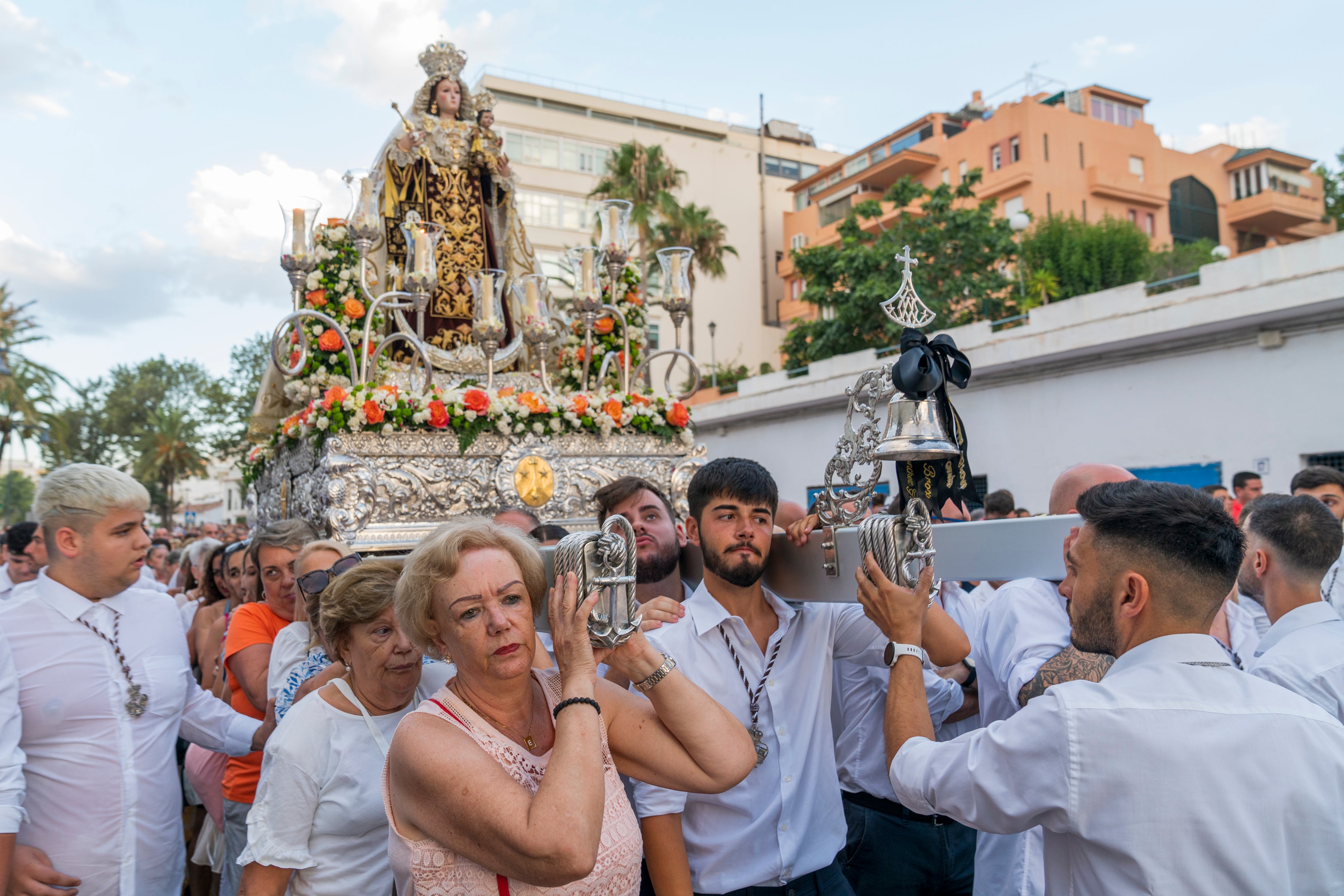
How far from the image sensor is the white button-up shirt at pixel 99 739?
9.00 ft

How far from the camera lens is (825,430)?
61.2ft

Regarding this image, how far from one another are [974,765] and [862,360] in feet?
53.9

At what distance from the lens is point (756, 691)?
2.62m

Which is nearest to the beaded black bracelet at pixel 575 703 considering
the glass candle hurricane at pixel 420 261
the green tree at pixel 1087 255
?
the glass candle hurricane at pixel 420 261

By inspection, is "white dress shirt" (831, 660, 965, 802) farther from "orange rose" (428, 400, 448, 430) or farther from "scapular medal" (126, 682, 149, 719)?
"orange rose" (428, 400, 448, 430)

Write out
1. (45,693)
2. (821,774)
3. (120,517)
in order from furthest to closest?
(120,517) < (45,693) < (821,774)

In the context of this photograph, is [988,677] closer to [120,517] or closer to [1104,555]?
[1104,555]

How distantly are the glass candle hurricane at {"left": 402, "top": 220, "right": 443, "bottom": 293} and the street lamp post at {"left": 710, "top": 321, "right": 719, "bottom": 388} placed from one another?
2141 centimetres

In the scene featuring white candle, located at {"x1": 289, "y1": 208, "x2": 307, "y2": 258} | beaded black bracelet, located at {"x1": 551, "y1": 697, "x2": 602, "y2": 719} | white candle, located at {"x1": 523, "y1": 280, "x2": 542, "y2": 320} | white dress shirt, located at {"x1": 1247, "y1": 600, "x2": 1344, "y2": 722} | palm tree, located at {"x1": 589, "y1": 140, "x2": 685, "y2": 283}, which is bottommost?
white dress shirt, located at {"x1": 1247, "y1": 600, "x2": 1344, "y2": 722}

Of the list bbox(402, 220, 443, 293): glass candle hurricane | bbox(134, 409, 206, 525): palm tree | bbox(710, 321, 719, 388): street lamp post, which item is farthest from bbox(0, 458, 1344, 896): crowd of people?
bbox(134, 409, 206, 525): palm tree

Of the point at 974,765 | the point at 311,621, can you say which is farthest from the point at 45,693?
the point at 974,765

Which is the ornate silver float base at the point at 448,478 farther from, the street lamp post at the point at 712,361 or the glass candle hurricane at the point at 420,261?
the street lamp post at the point at 712,361

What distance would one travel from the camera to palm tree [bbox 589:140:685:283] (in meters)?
24.2

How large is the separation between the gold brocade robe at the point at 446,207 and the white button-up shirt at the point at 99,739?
17.6 ft
